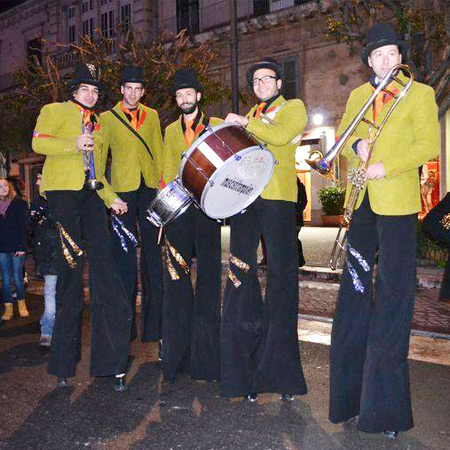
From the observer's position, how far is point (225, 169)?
372 cm

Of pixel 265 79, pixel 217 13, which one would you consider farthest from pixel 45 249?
pixel 217 13

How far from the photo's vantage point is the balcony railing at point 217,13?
25.5 metres

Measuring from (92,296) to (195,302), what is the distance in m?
0.79

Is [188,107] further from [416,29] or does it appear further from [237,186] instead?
[416,29]

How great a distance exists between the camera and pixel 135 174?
5062 mm

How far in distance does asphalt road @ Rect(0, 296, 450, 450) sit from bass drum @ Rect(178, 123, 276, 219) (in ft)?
4.24

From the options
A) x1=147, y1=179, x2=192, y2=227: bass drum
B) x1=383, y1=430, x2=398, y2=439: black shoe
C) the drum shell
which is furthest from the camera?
x1=147, y1=179, x2=192, y2=227: bass drum

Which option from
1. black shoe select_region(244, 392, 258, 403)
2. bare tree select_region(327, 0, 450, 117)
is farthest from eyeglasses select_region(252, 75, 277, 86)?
bare tree select_region(327, 0, 450, 117)

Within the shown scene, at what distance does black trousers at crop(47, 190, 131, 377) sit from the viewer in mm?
4535

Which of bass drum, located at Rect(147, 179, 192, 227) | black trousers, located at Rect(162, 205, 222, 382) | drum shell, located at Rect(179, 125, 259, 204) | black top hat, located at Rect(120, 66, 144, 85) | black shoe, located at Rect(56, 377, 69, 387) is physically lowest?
black shoe, located at Rect(56, 377, 69, 387)

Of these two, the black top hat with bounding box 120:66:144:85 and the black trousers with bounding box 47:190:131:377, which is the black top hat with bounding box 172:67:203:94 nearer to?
the black top hat with bounding box 120:66:144:85

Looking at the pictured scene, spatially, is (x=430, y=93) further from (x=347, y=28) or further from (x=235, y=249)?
(x=347, y=28)

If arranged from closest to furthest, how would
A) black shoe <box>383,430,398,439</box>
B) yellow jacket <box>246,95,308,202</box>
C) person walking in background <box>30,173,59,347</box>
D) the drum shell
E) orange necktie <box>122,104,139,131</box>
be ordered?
black shoe <box>383,430,398,439</box> → the drum shell → yellow jacket <box>246,95,308,202</box> → orange necktie <box>122,104,139,131</box> → person walking in background <box>30,173,59,347</box>

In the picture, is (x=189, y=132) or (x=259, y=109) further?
(x=189, y=132)
